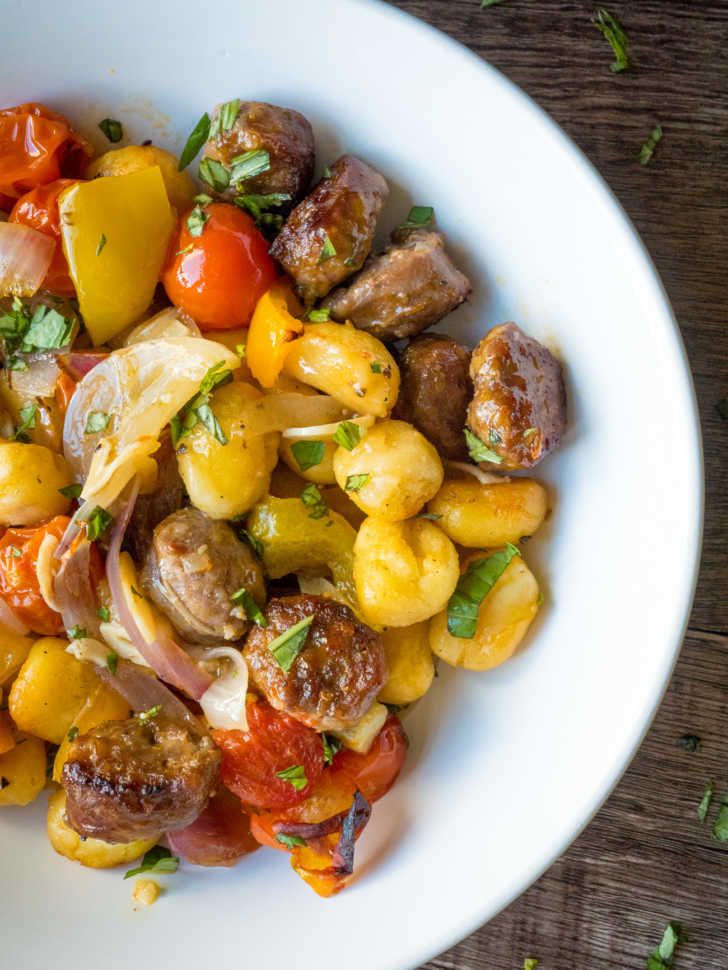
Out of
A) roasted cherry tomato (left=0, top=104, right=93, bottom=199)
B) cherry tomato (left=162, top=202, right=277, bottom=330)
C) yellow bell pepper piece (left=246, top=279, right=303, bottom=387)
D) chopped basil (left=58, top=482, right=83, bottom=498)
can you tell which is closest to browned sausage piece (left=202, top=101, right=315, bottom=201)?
cherry tomato (left=162, top=202, right=277, bottom=330)

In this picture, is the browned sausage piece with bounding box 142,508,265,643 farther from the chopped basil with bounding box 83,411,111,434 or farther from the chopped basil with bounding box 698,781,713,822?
the chopped basil with bounding box 698,781,713,822

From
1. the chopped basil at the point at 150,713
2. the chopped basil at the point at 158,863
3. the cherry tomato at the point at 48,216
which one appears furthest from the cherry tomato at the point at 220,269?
the chopped basil at the point at 158,863

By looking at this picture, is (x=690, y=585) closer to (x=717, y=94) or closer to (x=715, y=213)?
(x=715, y=213)

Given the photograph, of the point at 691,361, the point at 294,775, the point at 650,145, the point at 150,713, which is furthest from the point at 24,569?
the point at 650,145

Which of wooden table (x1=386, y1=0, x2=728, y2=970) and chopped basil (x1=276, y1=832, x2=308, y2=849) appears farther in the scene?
wooden table (x1=386, y1=0, x2=728, y2=970)

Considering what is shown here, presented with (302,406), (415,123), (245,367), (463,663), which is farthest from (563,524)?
(415,123)

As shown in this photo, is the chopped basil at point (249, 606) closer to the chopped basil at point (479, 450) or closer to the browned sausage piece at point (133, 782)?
the browned sausage piece at point (133, 782)

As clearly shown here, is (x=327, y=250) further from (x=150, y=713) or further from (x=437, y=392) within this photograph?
(x=150, y=713)
